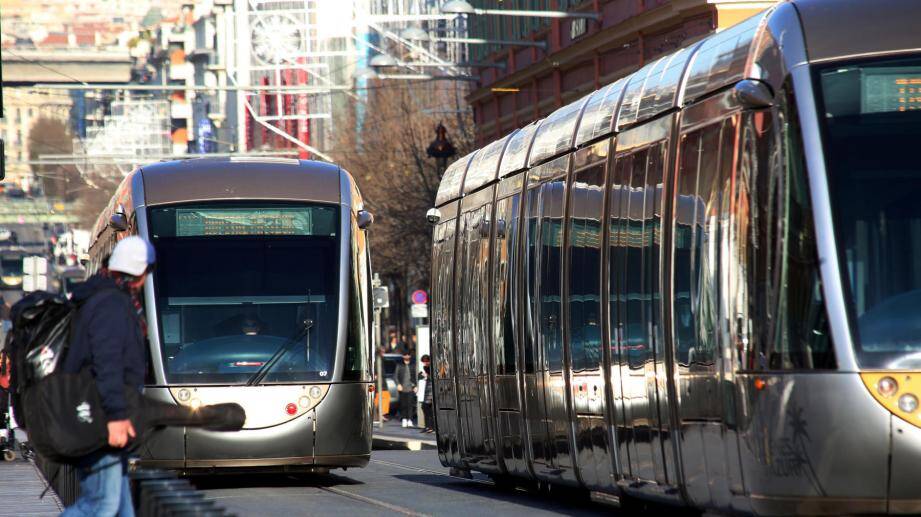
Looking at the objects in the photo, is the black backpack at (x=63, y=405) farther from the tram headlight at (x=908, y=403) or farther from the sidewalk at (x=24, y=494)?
the sidewalk at (x=24, y=494)

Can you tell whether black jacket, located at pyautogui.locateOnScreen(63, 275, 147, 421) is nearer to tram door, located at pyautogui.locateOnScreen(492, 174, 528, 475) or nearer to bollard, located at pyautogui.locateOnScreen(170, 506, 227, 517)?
bollard, located at pyautogui.locateOnScreen(170, 506, 227, 517)

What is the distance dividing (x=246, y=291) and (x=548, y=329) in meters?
4.24

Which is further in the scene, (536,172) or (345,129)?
(345,129)

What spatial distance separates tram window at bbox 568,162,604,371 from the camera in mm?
14211

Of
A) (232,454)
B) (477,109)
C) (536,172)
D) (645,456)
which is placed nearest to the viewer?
(645,456)

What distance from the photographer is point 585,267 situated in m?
14.5

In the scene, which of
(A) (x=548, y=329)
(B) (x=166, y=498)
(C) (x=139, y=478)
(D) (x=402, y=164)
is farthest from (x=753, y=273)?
(D) (x=402, y=164)

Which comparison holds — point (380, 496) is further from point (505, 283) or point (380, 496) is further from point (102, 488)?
point (102, 488)

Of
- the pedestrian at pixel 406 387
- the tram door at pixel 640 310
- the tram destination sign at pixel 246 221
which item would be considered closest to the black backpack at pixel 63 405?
the tram door at pixel 640 310

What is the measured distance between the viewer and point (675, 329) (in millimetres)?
12273

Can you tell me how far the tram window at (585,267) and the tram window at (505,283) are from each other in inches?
73.6

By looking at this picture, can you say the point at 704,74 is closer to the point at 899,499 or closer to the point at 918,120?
the point at 918,120

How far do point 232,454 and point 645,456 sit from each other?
626cm

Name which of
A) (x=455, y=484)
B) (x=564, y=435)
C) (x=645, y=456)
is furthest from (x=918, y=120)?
(x=455, y=484)
